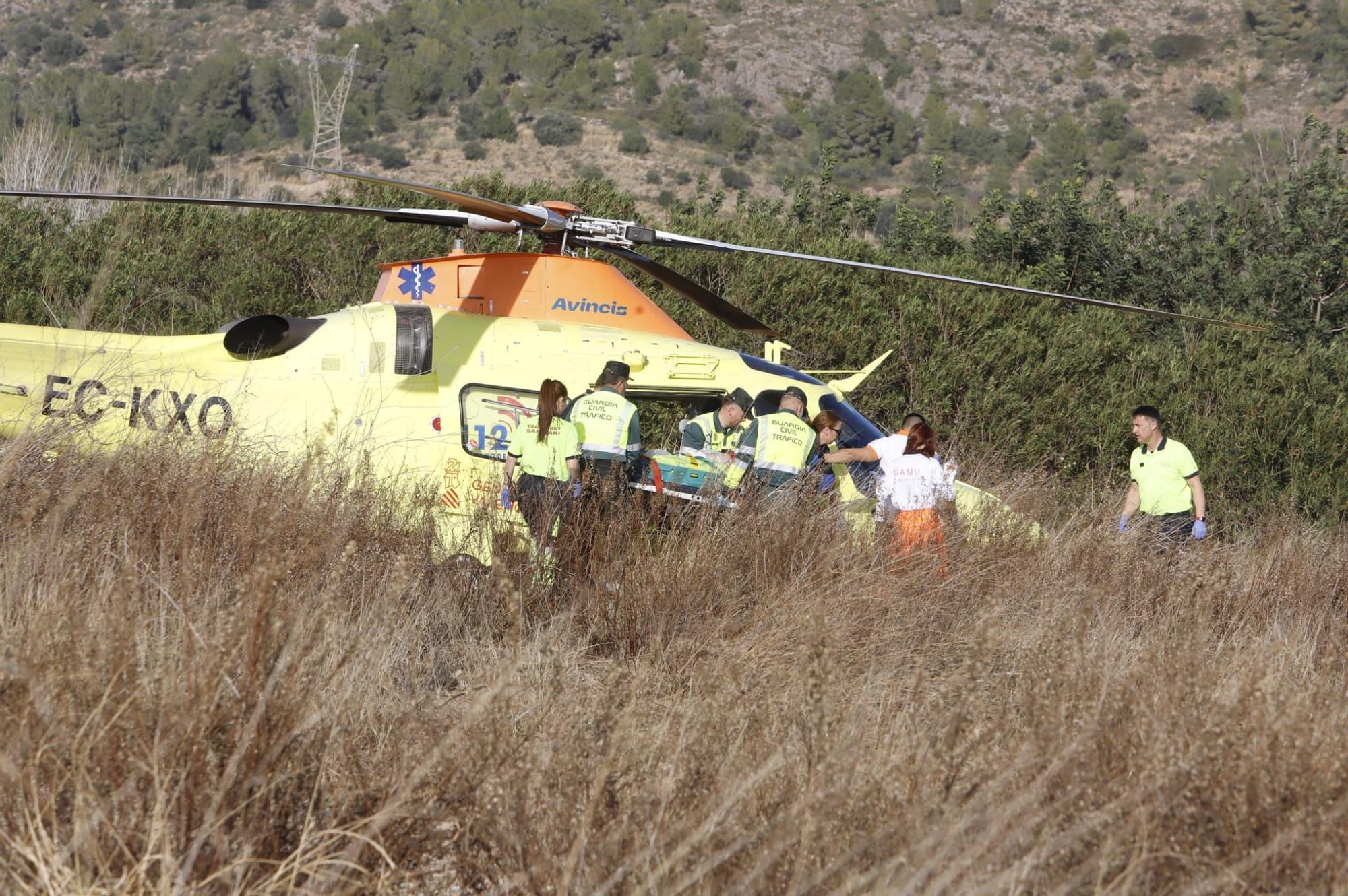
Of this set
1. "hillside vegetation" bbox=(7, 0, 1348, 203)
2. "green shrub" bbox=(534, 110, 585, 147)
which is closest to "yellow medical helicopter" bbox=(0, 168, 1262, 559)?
"hillside vegetation" bbox=(7, 0, 1348, 203)

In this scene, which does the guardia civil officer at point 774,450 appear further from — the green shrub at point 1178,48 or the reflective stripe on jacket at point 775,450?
the green shrub at point 1178,48

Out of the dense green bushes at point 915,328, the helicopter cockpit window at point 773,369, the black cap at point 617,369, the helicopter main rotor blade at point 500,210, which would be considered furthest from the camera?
the dense green bushes at point 915,328

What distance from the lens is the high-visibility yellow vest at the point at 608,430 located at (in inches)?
282

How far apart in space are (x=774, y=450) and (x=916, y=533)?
0.97 metres

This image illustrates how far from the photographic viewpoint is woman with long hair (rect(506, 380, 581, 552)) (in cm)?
696

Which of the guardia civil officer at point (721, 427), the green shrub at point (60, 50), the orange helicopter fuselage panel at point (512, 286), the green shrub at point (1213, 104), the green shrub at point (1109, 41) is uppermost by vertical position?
the green shrub at point (1109, 41)

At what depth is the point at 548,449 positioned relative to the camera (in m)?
7.04

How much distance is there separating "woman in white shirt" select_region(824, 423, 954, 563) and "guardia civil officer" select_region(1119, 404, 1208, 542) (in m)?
1.76

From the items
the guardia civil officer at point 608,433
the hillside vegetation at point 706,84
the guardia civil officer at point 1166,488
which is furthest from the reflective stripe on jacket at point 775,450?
the hillside vegetation at point 706,84

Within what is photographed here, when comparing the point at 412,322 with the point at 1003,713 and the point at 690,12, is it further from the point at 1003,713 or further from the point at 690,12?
the point at 690,12

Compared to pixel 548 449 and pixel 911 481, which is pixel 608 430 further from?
pixel 911 481

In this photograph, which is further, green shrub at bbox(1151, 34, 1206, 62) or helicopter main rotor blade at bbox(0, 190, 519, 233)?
green shrub at bbox(1151, 34, 1206, 62)

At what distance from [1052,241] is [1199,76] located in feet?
222

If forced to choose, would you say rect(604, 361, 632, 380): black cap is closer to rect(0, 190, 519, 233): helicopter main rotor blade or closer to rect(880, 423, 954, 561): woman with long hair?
rect(0, 190, 519, 233): helicopter main rotor blade
